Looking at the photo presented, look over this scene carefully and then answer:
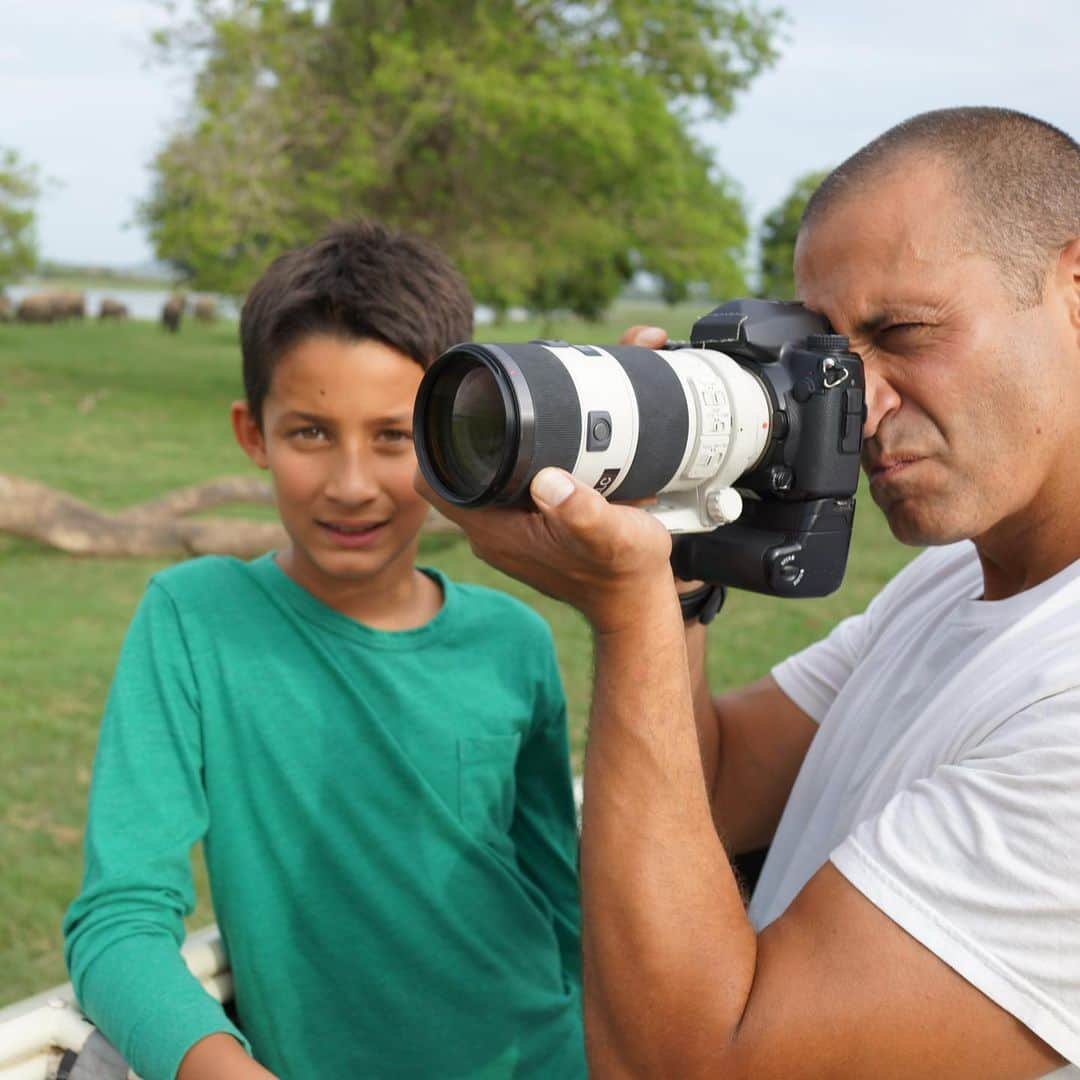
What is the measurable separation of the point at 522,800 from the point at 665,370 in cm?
91

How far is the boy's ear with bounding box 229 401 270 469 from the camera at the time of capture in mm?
2301

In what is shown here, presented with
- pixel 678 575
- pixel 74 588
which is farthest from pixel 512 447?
pixel 74 588

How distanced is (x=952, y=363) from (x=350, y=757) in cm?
110

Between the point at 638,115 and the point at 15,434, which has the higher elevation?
the point at 638,115

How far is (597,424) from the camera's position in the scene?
1554 mm

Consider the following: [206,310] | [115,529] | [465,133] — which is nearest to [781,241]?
[206,310]

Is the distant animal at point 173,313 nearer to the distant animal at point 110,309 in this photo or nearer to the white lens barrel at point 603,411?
the distant animal at point 110,309

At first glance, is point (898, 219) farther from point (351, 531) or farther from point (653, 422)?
point (351, 531)

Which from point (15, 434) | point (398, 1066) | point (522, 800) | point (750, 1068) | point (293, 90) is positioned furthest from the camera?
point (293, 90)

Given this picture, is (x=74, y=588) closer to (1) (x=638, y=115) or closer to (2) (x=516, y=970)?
(2) (x=516, y=970)

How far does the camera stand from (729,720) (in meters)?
2.38

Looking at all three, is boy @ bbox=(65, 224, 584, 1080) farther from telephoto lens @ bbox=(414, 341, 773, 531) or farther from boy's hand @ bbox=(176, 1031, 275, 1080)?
telephoto lens @ bbox=(414, 341, 773, 531)

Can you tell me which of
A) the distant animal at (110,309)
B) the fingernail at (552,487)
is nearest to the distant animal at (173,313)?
the distant animal at (110,309)

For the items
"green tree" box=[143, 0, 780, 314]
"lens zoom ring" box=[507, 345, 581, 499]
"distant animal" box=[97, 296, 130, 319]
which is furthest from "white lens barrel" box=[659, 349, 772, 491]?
"distant animal" box=[97, 296, 130, 319]
